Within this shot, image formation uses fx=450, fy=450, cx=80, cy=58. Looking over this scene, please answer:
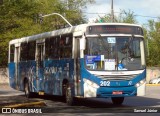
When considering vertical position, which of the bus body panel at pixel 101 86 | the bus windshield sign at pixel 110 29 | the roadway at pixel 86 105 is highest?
the bus windshield sign at pixel 110 29

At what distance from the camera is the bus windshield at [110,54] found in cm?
1644

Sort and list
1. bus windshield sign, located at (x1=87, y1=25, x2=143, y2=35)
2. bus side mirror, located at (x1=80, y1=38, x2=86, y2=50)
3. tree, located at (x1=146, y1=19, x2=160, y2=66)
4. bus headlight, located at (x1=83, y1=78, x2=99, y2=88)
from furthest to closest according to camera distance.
Result: tree, located at (x1=146, y1=19, x2=160, y2=66) < bus windshield sign, located at (x1=87, y1=25, x2=143, y2=35) < bus headlight, located at (x1=83, y1=78, x2=99, y2=88) < bus side mirror, located at (x1=80, y1=38, x2=86, y2=50)

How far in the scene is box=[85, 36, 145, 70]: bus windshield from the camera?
53.9ft

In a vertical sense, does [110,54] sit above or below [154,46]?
below

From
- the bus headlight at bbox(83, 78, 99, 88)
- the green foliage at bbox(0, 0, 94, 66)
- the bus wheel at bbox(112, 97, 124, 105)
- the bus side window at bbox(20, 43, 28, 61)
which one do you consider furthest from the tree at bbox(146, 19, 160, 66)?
the bus headlight at bbox(83, 78, 99, 88)

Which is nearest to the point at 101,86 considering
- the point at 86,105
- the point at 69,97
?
the point at 69,97

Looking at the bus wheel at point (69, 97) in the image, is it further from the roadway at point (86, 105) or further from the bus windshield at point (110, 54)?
the bus windshield at point (110, 54)

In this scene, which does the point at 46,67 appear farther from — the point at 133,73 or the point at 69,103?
the point at 133,73

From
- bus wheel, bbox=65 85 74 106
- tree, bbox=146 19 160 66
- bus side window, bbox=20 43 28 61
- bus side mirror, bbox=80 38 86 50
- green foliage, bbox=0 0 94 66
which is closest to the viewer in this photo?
bus side mirror, bbox=80 38 86 50

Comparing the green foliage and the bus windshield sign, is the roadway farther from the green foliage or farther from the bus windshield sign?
the green foliage

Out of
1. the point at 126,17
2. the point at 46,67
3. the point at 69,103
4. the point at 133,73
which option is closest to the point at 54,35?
the point at 46,67

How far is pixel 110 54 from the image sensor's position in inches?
650

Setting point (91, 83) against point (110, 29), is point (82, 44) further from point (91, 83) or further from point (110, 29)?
point (91, 83)

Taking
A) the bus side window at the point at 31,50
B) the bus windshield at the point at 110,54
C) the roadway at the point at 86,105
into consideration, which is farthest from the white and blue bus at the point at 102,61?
the bus side window at the point at 31,50
